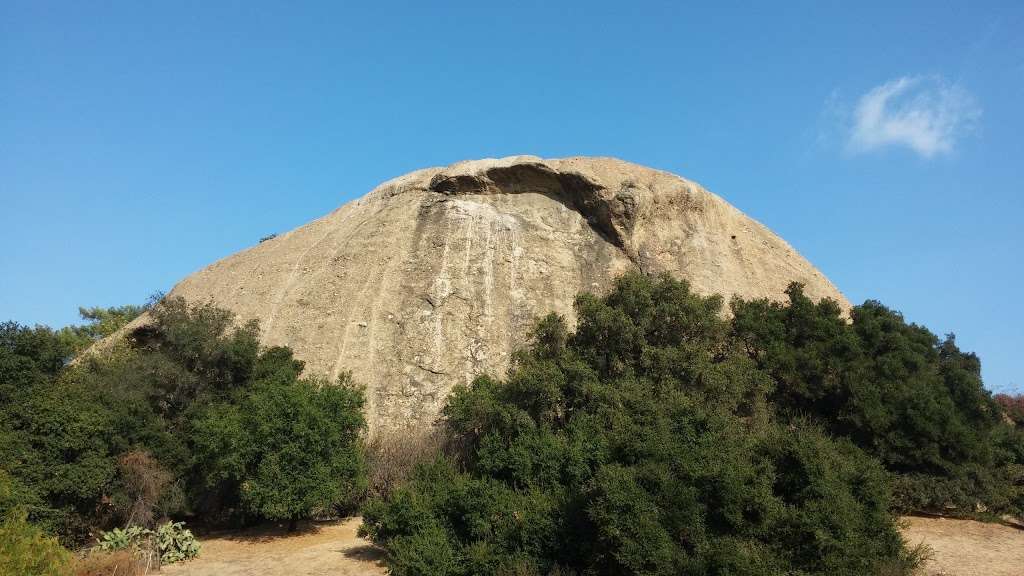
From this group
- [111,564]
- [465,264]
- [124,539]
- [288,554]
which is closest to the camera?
[111,564]

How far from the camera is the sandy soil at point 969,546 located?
13312 mm

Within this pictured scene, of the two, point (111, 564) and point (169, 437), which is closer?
point (111, 564)

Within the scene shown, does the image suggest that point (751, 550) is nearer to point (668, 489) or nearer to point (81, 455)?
point (668, 489)

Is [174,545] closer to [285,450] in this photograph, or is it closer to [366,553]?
[285,450]

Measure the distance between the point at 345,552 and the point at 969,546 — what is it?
14.1m

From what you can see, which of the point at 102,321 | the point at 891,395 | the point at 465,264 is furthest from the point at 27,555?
the point at 102,321

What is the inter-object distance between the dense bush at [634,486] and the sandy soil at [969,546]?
2.29 metres

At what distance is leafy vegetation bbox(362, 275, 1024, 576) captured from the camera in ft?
36.3

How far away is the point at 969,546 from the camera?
15.2 metres

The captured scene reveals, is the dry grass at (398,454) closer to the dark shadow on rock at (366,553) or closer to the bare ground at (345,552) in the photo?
the bare ground at (345,552)

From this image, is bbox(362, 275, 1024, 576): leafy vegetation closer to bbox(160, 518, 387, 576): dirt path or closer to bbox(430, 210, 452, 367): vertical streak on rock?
bbox(160, 518, 387, 576): dirt path

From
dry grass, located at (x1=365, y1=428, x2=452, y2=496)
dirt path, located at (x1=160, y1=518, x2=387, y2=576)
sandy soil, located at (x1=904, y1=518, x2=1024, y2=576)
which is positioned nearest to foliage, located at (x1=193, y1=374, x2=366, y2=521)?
dirt path, located at (x1=160, y1=518, x2=387, y2=576)

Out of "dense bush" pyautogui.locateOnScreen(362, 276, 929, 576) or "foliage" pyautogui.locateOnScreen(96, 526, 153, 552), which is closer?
"dense bush" pyautogui.locateOnScreen(362, 276, 929, 576)

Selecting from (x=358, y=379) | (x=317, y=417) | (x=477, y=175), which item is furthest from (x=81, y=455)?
(x=477, y=175)
